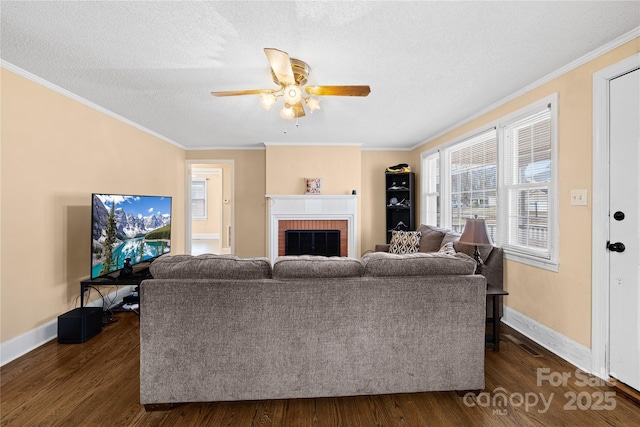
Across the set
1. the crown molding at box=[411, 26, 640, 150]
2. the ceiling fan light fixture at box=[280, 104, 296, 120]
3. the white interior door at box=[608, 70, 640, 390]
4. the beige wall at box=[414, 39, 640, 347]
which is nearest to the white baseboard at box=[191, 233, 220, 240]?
the ceiling fan light fixture at box=[280, 104, 296, 120]

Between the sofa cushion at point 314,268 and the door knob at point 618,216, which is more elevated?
the door knob at point 618,216

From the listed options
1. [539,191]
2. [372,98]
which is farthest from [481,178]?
[372,98]

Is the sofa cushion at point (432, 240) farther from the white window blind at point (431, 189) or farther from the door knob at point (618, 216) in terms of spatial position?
the door knob at point (618, 216)

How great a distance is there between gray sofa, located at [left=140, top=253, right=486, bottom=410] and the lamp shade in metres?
1.07

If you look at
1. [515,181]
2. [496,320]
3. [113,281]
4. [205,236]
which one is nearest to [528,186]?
[515,181]

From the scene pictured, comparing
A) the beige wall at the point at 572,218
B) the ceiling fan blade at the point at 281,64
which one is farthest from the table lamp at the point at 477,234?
the ceiling fan blade at the point at 281,64

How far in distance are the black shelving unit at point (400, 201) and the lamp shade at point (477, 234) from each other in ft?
9.29

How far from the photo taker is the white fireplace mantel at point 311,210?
215 inches

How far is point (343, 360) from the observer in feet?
6.01

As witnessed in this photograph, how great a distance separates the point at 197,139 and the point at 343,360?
15.1 ft

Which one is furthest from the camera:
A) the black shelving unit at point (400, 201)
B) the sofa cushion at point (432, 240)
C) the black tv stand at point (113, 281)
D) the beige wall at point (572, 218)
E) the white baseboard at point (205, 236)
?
the white baseboard at point (205, 236)

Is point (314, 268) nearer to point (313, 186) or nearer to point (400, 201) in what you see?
point (313, 186)

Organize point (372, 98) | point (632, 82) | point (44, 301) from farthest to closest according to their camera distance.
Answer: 1. point (372, 98)
2. point (44, 301)
3. point (632, 82)

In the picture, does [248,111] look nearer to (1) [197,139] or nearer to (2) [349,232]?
(1) [197,139]
